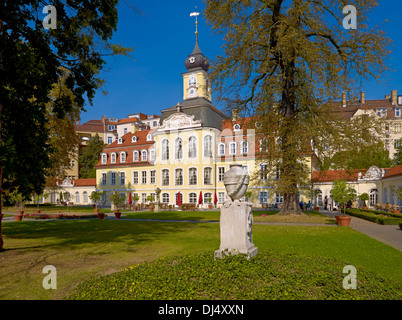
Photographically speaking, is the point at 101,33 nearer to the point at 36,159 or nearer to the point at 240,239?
the point at 36,159

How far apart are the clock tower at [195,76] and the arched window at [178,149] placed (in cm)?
819

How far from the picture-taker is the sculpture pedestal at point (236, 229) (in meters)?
6.88

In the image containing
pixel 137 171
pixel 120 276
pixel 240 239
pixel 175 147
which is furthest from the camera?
pixel 137 171

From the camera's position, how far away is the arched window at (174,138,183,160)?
3856cm

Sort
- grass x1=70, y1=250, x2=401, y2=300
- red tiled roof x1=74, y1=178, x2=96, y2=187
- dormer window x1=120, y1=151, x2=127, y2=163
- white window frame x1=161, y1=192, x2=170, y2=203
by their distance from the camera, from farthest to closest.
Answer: red tiled roof x1=74, y1=178, x2=96, y2=187
dormer window x1=120, y1=151, x2=127, y2=163
white window frame x1=161, y1=192, x2=170, y2=203
grass x1=70, y1=250, x2=401, y2=300

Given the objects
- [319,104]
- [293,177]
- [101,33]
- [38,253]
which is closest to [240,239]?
[38,253]

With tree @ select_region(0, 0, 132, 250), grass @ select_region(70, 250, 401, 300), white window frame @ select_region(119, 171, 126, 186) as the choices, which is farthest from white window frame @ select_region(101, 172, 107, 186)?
grass @ select_region(70, 250, 401, 300)

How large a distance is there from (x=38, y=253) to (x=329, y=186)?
3456 centimetres

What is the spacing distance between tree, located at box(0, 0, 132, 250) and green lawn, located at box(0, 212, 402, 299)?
297cm

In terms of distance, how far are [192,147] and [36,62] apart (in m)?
29.3

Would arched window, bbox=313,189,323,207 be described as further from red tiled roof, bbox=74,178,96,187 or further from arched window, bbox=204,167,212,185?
red tiled roof, bbox=74,178,96,187

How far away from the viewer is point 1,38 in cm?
848

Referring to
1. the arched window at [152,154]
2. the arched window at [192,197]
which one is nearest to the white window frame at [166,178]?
the arched window at [152,154]

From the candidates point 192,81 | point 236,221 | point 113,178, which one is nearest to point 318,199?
point 192,81
